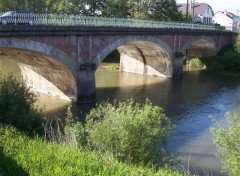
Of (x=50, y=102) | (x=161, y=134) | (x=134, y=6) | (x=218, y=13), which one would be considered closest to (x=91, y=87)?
(x=50, y=102)

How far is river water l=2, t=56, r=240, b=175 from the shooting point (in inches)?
710

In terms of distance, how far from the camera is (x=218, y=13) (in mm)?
89438

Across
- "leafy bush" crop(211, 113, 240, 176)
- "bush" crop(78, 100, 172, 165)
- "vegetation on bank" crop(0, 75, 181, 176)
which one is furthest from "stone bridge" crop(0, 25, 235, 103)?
"leafy bush" crop(211, 113, 240, 176)

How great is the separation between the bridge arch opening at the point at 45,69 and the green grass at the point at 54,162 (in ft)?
36.2

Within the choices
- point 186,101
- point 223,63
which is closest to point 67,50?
point 186,101

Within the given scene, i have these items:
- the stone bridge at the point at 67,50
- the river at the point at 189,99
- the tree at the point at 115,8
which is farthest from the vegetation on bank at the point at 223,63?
the tree at the point at 115,8

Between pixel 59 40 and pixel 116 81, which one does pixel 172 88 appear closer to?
pixel 116 81

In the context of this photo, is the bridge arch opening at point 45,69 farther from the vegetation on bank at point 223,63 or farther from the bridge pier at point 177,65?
the vegetation on bank at point 223,63

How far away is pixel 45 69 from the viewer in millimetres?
27375

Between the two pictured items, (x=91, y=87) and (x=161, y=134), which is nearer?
(x=161, y=134)

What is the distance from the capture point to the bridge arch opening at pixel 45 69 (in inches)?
886

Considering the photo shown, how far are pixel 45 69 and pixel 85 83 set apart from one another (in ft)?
12.3

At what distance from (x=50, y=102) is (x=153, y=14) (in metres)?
31.8

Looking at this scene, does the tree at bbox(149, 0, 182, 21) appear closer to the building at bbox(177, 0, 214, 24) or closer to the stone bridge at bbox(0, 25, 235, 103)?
the stone bridge at bbox(0, 25, 235, 103)
